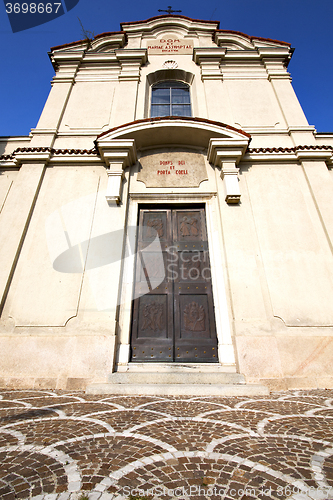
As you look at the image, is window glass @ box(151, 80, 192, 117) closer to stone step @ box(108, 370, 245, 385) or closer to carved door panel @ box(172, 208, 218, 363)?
carved door panel @ box(172, 208, 218, 363)

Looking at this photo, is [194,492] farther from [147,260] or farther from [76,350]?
[147,260]

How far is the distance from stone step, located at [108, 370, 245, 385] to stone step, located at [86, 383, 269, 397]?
19cm

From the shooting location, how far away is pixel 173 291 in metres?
5.27

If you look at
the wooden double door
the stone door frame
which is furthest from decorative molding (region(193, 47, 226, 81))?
the wooden double door

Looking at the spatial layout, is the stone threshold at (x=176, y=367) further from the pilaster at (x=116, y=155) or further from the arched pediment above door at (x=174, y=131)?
the arched pediment above door at (x=174, y=131)

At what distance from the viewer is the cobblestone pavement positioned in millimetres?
1340

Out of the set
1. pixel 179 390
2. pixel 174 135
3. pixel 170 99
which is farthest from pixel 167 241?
pixel 170 99

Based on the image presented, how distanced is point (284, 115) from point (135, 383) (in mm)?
8128

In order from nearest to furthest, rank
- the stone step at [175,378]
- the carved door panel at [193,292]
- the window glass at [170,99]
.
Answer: the stone step at [175,378], the carved door panel at [193,292], the window glass at [170,99]

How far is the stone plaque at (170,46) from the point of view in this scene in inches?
365

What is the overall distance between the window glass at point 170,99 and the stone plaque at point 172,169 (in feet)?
8.35

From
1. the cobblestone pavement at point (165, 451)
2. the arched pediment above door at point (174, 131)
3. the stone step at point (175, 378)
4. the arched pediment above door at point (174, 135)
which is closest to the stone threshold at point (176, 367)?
the stone step at point (175, 378)

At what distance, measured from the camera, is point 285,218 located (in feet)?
18.4

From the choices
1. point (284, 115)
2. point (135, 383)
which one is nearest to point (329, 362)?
point (135, 383)
